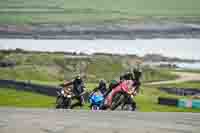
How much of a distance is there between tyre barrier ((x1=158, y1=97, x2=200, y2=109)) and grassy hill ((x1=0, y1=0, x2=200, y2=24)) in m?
2.16

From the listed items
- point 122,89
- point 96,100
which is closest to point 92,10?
point 122,89

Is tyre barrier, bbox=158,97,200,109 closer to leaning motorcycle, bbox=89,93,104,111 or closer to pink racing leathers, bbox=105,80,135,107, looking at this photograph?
pink racing leathers, bbox=105,80,135,107

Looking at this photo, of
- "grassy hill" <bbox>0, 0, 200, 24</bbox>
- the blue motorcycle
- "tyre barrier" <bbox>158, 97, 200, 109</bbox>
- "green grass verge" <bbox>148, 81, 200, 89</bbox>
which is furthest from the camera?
"grassy hill" <bbox>0, 0, 200, 24</bbox>

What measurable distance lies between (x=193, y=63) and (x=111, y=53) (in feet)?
6.66

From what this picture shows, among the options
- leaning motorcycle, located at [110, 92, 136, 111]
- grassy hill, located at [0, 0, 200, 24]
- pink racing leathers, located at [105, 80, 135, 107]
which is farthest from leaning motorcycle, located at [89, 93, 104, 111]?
grassy hill, located at [0, 0, 200, 24]

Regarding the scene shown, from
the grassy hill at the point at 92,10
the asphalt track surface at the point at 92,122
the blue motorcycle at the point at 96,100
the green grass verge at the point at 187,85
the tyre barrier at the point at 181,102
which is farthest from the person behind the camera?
the grassy hill at the point at 92,10

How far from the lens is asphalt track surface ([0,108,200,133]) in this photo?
9266 mm

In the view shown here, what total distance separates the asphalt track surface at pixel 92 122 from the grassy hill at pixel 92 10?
101 inches

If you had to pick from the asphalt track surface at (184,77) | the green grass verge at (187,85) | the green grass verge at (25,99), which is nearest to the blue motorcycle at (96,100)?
the green grass verge at (25,99)

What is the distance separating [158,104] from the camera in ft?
43.0

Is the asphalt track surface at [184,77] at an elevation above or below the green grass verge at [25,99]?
above

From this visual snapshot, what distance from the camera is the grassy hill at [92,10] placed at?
45.2 ft

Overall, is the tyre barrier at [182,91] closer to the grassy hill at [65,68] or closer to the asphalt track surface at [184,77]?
the asphalt track surface at [184,77]

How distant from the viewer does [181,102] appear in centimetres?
1309
